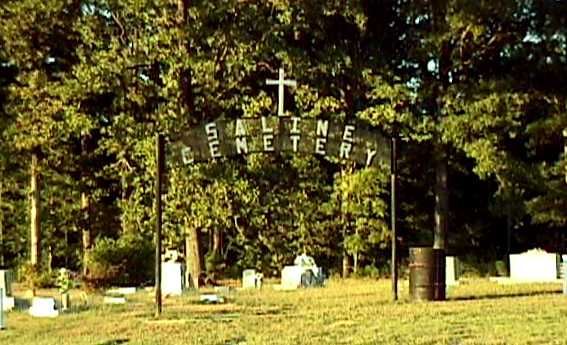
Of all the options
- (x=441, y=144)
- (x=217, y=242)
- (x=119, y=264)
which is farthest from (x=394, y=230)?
(x=217, y=242)

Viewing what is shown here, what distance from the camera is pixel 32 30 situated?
94.8 ft

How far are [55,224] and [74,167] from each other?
5.47m

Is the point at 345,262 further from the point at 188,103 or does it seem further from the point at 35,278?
the point at 35,278

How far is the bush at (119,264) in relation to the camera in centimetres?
2314

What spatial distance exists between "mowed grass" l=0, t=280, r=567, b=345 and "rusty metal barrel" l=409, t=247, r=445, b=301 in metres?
0.27

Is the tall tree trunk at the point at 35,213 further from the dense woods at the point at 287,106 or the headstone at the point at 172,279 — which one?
the headstone at the point at 172,279

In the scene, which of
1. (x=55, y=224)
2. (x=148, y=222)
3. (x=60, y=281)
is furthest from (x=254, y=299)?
(x=55, y=224)

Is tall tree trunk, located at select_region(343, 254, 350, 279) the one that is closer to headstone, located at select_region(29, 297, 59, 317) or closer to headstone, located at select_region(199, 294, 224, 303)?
headstone, located at select_region(199, 294, 224, 303)

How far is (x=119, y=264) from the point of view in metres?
24.5

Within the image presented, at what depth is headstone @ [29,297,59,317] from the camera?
16.8m

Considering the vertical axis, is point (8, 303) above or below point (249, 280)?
below

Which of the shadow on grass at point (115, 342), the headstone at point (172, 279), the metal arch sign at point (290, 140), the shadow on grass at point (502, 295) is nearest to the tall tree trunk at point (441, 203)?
the headstone at point (172, 279)

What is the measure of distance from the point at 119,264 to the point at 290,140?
299 inches

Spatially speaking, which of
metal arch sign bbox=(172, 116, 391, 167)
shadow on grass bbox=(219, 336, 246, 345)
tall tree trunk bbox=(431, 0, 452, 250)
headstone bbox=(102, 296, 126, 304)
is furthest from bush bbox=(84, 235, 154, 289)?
shadow on grass bbox=(219, 336, 246, 345)
